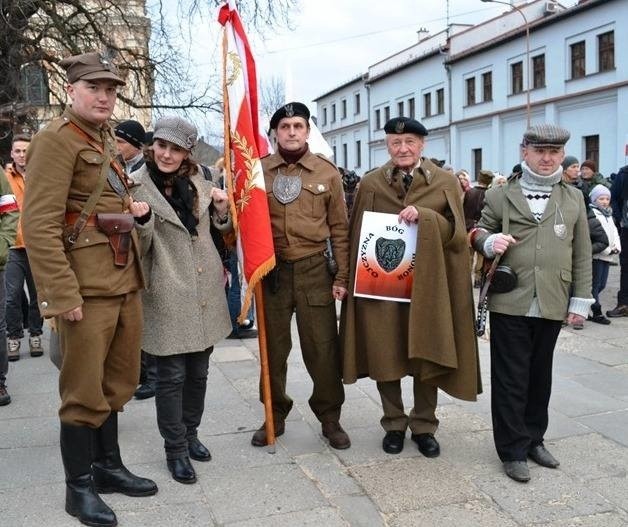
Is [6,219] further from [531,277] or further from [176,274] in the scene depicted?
[531,277]

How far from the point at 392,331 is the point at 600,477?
4.48 ft

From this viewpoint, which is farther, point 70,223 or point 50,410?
point 50,410

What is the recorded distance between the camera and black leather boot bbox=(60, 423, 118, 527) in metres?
3.11

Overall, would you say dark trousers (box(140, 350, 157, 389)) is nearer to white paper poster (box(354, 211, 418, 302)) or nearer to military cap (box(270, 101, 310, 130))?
white paper poster (box(354, 211, 418, 302))

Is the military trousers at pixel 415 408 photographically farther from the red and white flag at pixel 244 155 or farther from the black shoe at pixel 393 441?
the red and white flag at pixel 244 155

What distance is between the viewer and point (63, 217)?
296 cm

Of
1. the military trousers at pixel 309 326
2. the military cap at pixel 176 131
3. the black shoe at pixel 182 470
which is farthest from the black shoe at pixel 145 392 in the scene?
the military cap at pixel 176 131

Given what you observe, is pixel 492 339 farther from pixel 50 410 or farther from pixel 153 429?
A: pixel 50 410

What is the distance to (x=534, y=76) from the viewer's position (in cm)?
3194

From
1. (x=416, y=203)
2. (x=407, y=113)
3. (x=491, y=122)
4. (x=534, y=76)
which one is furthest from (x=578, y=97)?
(x=416, y=203)

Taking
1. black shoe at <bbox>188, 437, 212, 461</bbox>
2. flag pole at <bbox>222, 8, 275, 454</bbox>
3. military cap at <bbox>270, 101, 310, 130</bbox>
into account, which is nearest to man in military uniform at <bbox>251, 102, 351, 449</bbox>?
military cap at <bbox>270, 101, 310, 130</bbox>

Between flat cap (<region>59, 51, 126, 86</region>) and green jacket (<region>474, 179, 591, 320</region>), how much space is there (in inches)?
84.1

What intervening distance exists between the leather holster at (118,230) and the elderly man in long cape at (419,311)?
137 cm

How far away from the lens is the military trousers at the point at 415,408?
405 centimetres
